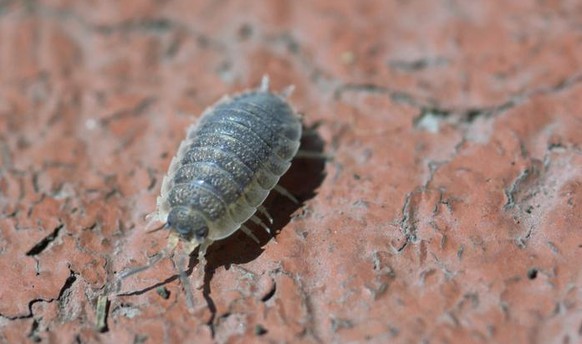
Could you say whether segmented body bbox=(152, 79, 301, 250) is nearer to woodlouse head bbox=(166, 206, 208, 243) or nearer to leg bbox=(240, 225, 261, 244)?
woodlouse head bbox=(166, 206, 208, 243)

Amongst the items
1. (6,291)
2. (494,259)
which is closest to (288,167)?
(494,259)

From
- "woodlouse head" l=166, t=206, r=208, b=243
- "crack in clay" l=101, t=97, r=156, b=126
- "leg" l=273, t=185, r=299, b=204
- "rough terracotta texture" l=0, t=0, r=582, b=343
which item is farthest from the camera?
"crack in clay" l=101, t=97, r=156, b=126

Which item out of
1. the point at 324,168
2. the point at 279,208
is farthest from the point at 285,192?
the point at 324,168

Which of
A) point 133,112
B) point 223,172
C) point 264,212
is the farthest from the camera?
point 133,112

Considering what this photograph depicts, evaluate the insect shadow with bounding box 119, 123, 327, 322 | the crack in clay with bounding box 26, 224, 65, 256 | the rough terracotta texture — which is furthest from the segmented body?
the crack in clay with bounding box 26, 224, 65, 256

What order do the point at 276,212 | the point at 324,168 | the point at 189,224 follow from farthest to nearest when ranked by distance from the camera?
the point at 324,168 → the point at 276,212 → the point at 189,224

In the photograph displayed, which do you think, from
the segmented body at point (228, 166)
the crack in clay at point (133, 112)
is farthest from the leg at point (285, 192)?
the crack in clay at point (133, 112)

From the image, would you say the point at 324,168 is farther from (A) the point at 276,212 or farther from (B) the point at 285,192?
(A) the point at 276,212
